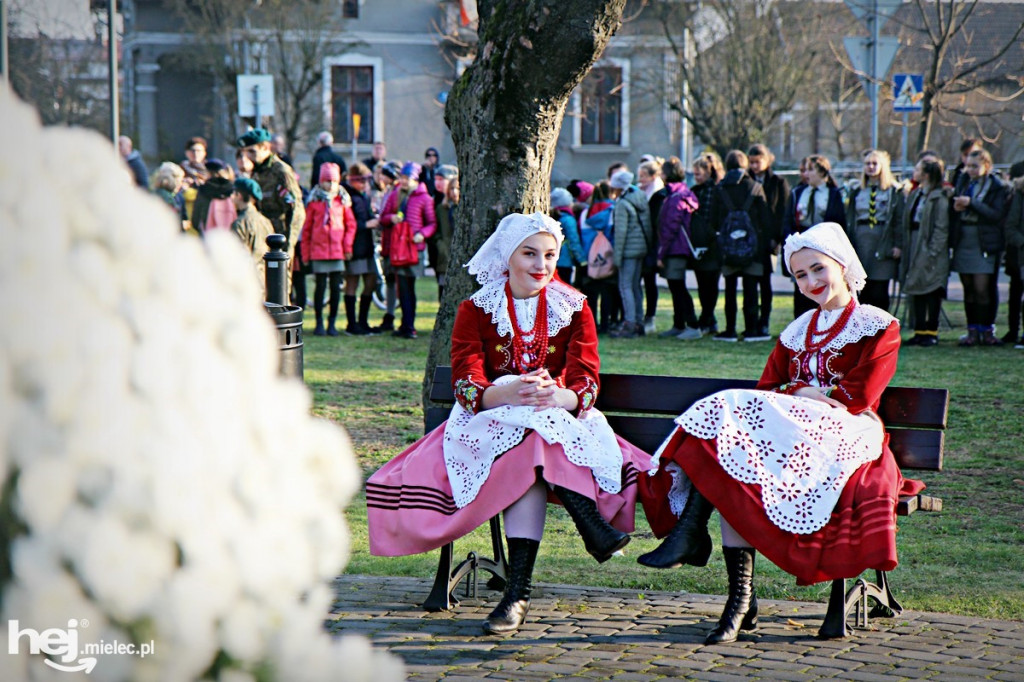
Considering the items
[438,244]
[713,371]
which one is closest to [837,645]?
[713,371]

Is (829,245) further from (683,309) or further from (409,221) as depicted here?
(409,221)

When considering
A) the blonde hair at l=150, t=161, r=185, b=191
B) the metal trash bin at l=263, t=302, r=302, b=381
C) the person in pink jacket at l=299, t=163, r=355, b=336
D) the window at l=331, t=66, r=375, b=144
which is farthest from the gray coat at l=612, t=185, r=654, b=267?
the window at l=331, t=66, r=375, b=144

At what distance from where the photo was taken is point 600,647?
4.52m

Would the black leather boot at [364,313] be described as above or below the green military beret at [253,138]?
below

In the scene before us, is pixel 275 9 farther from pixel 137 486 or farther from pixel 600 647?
pixel 137 486

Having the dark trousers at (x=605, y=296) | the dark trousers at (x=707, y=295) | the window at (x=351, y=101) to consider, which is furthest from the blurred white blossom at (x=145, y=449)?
the window at (x=351, y=101)

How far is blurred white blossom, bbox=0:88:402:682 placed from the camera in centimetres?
102

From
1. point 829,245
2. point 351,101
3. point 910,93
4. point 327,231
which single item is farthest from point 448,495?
point 351,101

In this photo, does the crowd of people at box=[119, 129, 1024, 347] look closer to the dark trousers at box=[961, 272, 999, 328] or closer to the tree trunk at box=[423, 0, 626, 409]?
the dark trousers at box=[961, 272, 999, 328]

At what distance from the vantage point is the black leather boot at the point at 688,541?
4496 millimetres

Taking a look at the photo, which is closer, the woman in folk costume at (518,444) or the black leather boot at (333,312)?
the woman in folk costume at (518,444)

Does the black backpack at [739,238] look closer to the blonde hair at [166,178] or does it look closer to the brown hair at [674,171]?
the brown hair at [674,171]

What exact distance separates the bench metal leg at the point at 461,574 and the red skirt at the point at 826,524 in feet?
3.29

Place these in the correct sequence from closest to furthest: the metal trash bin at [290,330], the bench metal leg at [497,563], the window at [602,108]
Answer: the bench metal leg at [497,563] < the metal trash bin at [290,330] < the window at [602,108]
